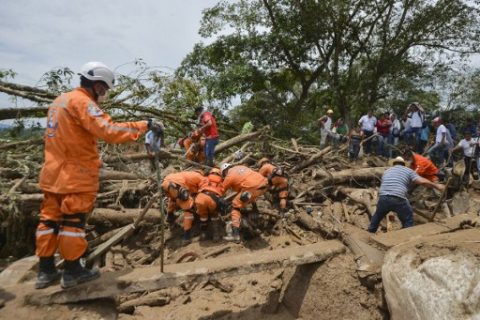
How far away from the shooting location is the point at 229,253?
5645mm

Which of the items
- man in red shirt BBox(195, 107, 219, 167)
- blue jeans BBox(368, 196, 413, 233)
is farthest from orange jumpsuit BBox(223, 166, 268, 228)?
man in red shirt BBox(195, 107, 219, 167)

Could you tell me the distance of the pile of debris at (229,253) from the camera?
3.37 m

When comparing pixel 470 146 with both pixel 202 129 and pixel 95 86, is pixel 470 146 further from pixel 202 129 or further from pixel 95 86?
pixel 95 86

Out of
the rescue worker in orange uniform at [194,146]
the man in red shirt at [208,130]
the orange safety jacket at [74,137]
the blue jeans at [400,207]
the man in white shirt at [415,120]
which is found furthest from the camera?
the man in white shirt at [415,120]

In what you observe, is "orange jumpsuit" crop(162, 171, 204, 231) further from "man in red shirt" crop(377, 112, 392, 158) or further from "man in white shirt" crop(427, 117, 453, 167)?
"man in red shirt" crop(377, 112, 392, 158)

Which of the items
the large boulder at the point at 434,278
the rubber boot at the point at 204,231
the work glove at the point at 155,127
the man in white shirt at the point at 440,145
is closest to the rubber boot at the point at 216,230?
the rubber boot at the point at 204,231

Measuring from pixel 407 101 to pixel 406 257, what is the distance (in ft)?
52.0

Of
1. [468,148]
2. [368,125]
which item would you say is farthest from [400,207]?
[368,125]

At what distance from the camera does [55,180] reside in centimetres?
302

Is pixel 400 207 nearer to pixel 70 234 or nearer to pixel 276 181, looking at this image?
pixel 276 181

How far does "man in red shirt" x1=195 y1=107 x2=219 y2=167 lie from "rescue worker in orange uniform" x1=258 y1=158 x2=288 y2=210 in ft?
5.04

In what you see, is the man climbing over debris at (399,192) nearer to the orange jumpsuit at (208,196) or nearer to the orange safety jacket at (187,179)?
the orange jumpsuit at (208,196)

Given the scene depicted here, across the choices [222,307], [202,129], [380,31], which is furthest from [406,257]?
[380,31]

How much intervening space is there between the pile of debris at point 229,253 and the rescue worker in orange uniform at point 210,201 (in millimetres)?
311
